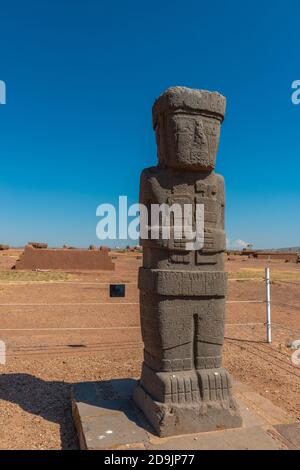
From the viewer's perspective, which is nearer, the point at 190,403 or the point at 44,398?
the point at 190,403

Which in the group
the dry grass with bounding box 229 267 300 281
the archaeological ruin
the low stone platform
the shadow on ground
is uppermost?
the archaeological ruin

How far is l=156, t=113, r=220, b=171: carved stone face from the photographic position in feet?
12.9

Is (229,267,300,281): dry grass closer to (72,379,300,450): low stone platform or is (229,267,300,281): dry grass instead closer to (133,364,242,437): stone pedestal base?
(72,379,300,450): low stone platform

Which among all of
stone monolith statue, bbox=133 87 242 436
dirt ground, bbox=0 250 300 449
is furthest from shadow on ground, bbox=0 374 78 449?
stone monolith statue, bbox=133 87 242 436

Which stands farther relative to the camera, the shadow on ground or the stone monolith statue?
the shadow on ground

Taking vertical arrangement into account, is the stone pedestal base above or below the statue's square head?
below

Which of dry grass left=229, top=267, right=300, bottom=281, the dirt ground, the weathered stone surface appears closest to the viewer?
the dirt ground

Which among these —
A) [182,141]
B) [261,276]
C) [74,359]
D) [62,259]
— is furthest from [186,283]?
[62,259]

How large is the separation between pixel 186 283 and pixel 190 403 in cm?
115

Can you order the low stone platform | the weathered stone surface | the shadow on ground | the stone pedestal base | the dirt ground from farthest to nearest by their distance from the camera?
the weathered stone surface < the dirt ground < the shadow on ground < the stone pedestal base < the low stone platform

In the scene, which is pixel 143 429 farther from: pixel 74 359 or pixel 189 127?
pixel 74 359

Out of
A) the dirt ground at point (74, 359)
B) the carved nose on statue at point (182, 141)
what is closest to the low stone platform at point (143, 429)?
the dirt ground at point (74, 359)

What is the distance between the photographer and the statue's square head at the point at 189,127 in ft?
12.9

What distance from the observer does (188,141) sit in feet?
12.9
